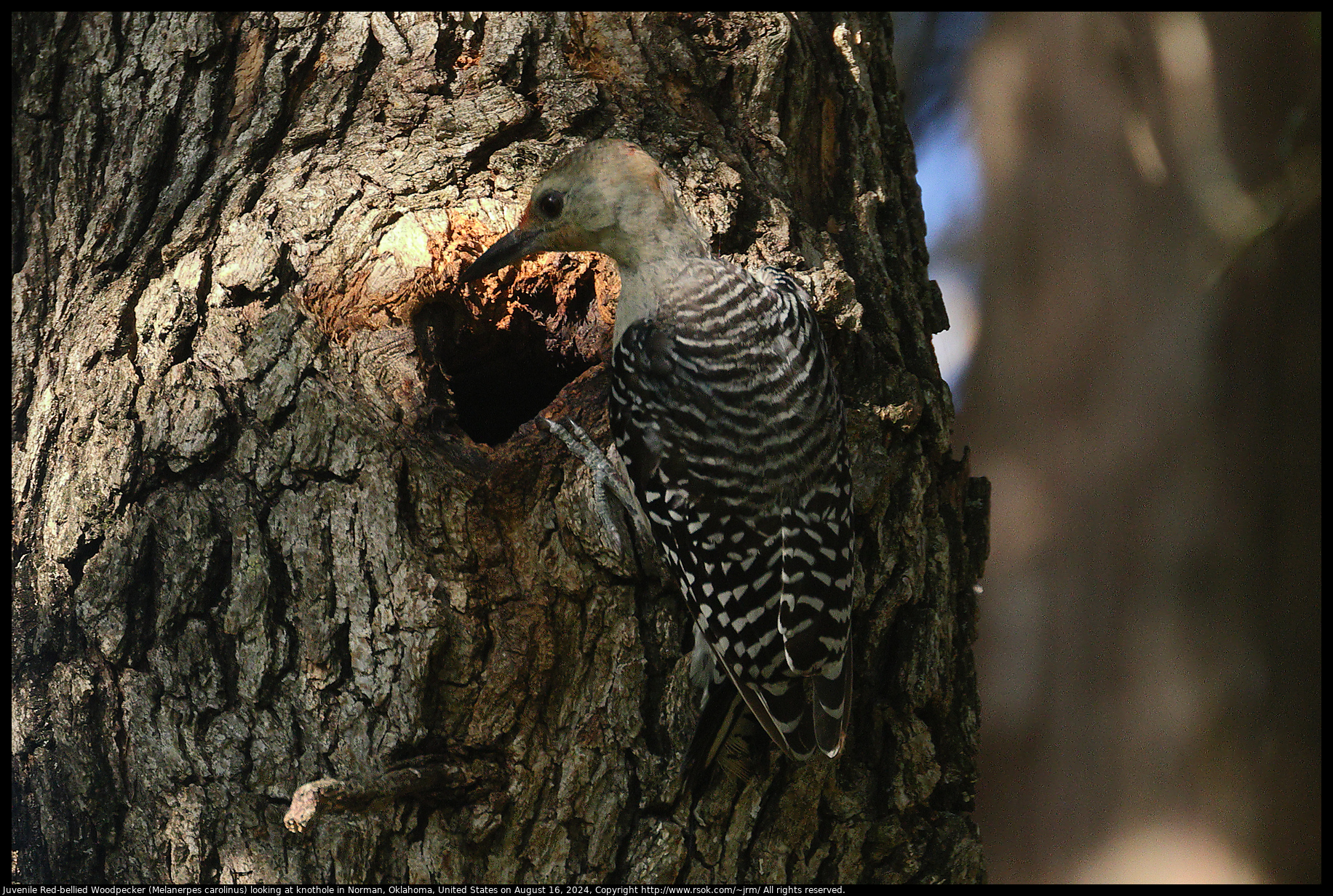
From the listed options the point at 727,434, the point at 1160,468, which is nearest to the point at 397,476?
the point at 727,434

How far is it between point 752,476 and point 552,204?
913mm

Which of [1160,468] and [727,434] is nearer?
[727,434]

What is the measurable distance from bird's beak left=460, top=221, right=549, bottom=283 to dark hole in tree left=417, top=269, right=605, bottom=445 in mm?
210

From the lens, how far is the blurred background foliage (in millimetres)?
5277

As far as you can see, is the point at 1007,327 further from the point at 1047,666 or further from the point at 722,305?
the point at 722,305

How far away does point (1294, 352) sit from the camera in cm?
538

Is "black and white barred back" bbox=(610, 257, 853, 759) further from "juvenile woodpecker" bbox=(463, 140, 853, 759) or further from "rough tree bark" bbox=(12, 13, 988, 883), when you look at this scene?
"rough tree bark" bbox=(12, 13, 988, 883)

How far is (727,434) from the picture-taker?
254 centimetres

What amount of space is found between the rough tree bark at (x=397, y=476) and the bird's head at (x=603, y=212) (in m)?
0.12

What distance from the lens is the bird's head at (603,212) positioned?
261 centimetres

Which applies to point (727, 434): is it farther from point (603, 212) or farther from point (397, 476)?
point (397, 476)

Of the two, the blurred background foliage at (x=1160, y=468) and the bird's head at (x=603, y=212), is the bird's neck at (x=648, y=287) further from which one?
the blurred background foliage at (x=1160, y=468)
